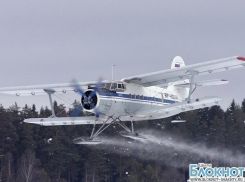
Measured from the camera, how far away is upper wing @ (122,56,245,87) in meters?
50.5

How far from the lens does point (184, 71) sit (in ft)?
173

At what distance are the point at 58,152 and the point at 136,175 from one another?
7.60 metres

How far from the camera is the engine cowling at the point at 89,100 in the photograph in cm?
5062

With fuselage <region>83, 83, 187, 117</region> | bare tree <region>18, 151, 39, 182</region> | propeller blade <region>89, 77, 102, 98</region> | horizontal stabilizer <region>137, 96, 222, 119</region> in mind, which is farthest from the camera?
bare tree <region>18, 151, 39, 182</region>

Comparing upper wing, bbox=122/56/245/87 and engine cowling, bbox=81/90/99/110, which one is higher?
upper wing, bbox=122/56/245/87

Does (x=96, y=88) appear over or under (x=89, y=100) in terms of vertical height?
over

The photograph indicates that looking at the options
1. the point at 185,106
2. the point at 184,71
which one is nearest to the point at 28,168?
the point at 185,106

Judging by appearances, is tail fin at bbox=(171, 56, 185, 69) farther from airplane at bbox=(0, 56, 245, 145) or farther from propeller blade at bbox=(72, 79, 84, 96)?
propeller blade at bbox=(72, 79, 84, 96)

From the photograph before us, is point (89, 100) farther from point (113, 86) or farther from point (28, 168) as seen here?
point (28, 168)

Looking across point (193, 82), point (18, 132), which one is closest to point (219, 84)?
point (193, 82)

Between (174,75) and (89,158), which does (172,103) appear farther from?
(89,158)

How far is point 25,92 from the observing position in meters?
57.3

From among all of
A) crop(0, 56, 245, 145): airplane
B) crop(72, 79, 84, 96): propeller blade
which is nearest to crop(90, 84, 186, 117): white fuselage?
crop(0, 56, 245, 145): airplane

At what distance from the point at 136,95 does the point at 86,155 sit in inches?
1125
